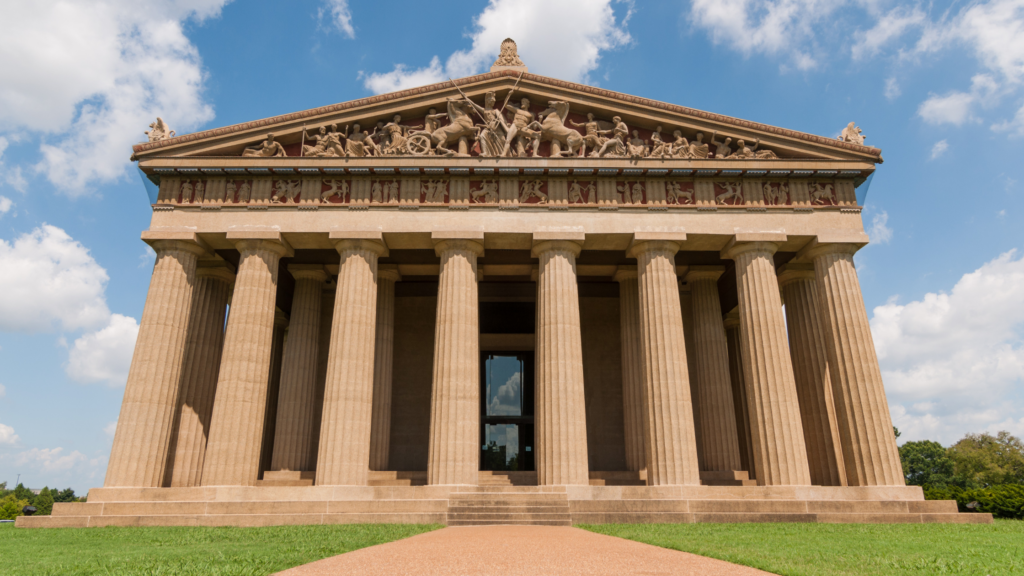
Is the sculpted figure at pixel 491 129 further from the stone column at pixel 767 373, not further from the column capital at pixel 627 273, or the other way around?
the stone column at pixel 767 373

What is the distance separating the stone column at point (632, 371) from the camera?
26766 millimetres

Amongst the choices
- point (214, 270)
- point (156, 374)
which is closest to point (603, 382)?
point (214, 270)

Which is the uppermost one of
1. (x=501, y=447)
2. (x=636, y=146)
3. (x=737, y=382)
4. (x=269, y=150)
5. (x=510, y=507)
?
(x=636, y=146)

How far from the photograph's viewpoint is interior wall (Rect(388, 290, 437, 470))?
102ft

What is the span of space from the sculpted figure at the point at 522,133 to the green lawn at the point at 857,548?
1595 cm

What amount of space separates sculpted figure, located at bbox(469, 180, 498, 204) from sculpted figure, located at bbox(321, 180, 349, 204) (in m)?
5.49

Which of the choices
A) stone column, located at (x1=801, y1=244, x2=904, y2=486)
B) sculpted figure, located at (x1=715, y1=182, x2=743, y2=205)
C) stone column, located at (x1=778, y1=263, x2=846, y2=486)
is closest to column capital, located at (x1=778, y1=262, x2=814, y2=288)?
stone column, located at (x1=778, y1=263, x2=846, y2=486)

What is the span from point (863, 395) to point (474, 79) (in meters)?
20.8

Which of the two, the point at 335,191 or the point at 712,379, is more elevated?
the point at 335,191

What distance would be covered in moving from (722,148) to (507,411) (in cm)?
1782

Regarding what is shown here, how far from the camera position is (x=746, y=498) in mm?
21000

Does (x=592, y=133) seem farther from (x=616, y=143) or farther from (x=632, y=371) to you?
(x=632, y=371)

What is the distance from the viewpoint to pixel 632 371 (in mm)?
27422

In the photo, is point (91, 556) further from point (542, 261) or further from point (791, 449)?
point (791, 449)
